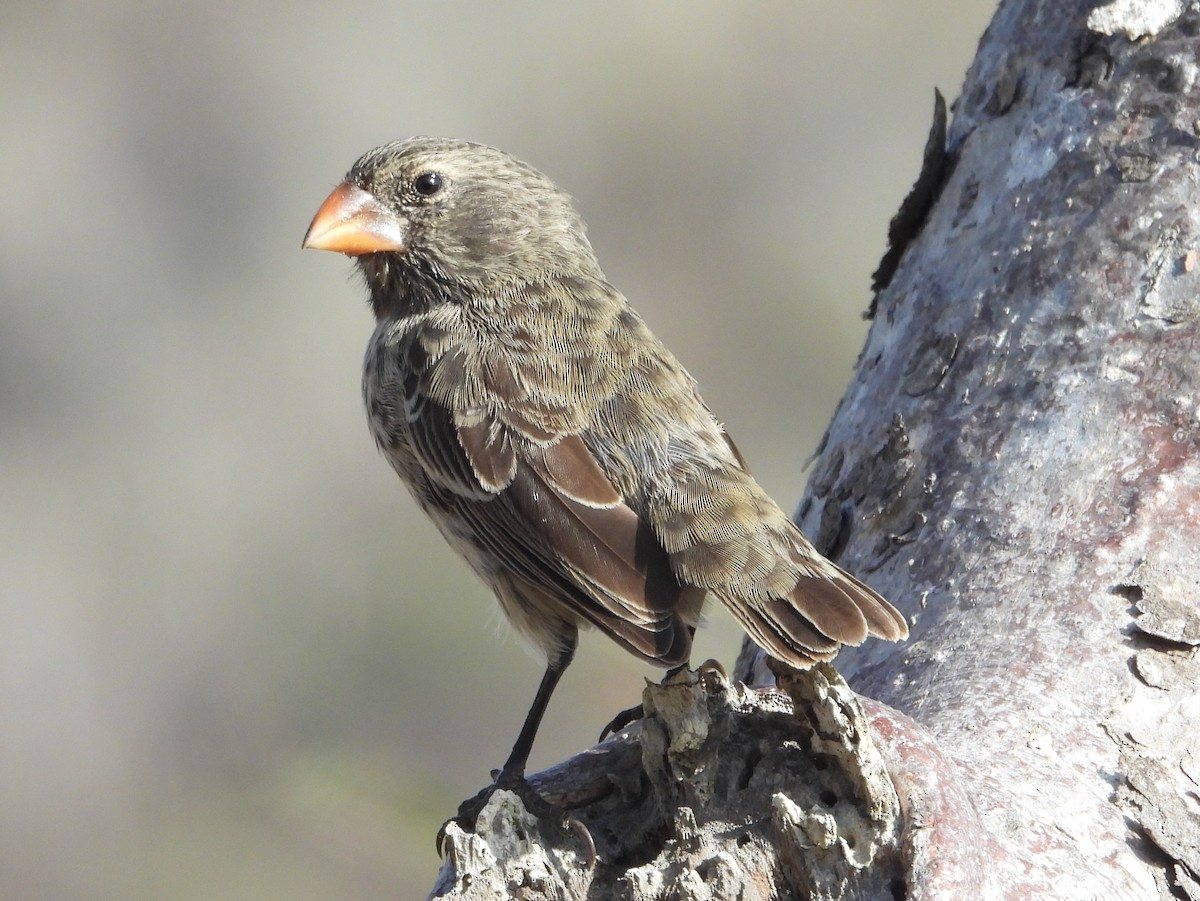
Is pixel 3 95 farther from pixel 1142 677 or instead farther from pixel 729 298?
pixel 1142 677

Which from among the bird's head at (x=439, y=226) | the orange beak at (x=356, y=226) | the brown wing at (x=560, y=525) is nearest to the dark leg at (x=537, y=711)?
the brown wing at (x=560, y=525)

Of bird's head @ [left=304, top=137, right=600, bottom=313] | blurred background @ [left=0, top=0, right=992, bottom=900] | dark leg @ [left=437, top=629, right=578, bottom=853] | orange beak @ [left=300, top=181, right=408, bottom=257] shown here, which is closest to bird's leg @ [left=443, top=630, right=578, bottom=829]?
dark leg @ [left=437, top=629, right=578, bottom=853]

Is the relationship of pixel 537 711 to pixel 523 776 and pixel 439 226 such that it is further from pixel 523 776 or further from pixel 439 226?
pixel 439 226

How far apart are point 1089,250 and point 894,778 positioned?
1.53m

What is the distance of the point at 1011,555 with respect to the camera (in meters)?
3.11

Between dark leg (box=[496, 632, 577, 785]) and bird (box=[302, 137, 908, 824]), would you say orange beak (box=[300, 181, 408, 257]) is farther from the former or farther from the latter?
dark leg (box=[496, 632, 577, 785])

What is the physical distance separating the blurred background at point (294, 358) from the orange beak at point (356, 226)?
95.4 inches

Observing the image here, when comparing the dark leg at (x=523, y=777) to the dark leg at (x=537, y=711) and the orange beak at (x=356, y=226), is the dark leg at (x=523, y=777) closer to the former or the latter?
the dark leg at (x=537, y=711)

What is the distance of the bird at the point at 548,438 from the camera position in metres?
3.05

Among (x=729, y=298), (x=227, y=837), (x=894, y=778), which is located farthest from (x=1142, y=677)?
(x=729, y=298)

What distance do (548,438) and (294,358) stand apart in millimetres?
5109

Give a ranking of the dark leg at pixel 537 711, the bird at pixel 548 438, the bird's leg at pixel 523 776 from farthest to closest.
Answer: the dark leg at pixel 537 711
the bird at pixel 548 438
the bird's leg at pixel 523 776

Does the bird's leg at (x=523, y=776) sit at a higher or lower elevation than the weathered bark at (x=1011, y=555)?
lower

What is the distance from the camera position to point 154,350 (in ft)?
26.8
